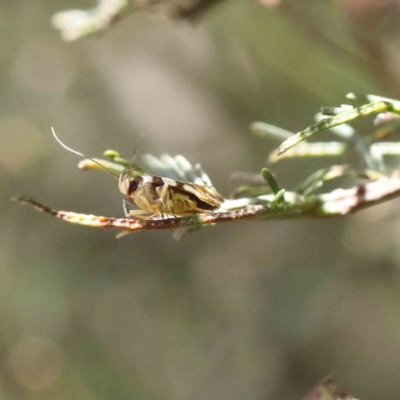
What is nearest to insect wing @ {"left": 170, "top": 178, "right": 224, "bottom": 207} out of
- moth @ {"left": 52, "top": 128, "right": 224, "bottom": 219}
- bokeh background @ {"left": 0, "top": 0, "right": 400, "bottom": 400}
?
moth @ {"left": 52, "top": 128, "right": 224, "bottom": 219}

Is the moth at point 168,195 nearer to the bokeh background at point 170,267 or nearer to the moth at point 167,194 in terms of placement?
the moth at point 167,194

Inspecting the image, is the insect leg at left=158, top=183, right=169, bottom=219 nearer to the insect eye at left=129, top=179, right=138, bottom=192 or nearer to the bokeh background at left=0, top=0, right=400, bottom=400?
the insect eye at left=129, top=179, right=138, bottom=192

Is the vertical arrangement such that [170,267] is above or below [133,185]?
above

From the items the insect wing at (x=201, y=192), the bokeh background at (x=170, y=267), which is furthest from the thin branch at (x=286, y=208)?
the bokeh background at (x=170, y=267)

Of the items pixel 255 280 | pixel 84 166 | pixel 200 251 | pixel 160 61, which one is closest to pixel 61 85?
pixel 160 61

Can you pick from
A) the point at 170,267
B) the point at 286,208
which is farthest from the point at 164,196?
the point at 170,267

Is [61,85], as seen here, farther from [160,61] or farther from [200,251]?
[200,251]

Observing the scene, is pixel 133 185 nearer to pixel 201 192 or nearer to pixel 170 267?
pixel 201 192
